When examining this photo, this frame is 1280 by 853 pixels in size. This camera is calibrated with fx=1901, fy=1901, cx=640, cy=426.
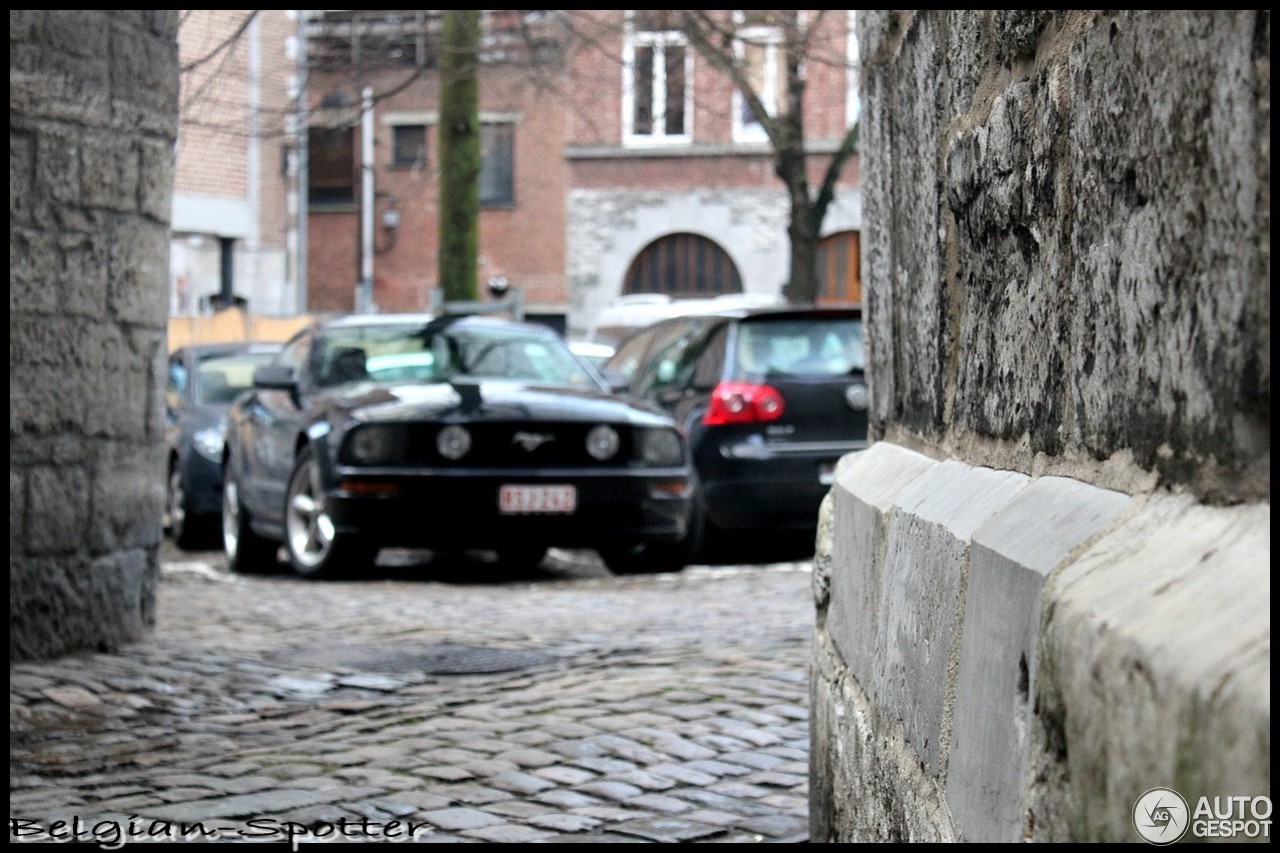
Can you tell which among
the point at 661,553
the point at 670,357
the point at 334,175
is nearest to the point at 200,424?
the point at 670,357

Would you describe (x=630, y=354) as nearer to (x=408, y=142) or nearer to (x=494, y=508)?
(x=494, y=508)

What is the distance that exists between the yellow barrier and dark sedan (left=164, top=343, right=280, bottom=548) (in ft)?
35.2

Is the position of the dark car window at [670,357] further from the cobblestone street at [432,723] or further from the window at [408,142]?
the window at [408,142]

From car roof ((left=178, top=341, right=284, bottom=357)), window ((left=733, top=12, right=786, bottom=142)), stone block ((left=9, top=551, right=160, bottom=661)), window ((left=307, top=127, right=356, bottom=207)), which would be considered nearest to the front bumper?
stone block ((left=9, top=551, right=160, bottom=661))

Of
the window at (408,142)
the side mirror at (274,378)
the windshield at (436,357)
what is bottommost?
the side mirror at (274,378)

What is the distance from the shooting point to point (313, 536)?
A: 33.1 feet

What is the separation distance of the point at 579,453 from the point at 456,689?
377 centimetres

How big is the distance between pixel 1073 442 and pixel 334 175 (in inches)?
1430

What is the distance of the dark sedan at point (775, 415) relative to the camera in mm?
10773

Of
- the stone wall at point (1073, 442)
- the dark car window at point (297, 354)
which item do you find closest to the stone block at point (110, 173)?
the dark car window at point (297, 354)

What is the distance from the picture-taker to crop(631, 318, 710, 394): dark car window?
1140 centimetres

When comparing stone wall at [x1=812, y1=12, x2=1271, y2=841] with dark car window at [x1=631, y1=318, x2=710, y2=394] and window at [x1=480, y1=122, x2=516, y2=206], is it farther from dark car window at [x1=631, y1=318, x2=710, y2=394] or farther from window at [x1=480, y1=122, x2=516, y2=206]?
window at [x1=480, y1=122, x2=516, y2=206]

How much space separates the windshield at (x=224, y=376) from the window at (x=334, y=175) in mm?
23096

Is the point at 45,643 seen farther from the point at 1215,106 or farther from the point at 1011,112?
the point at 1215,106
